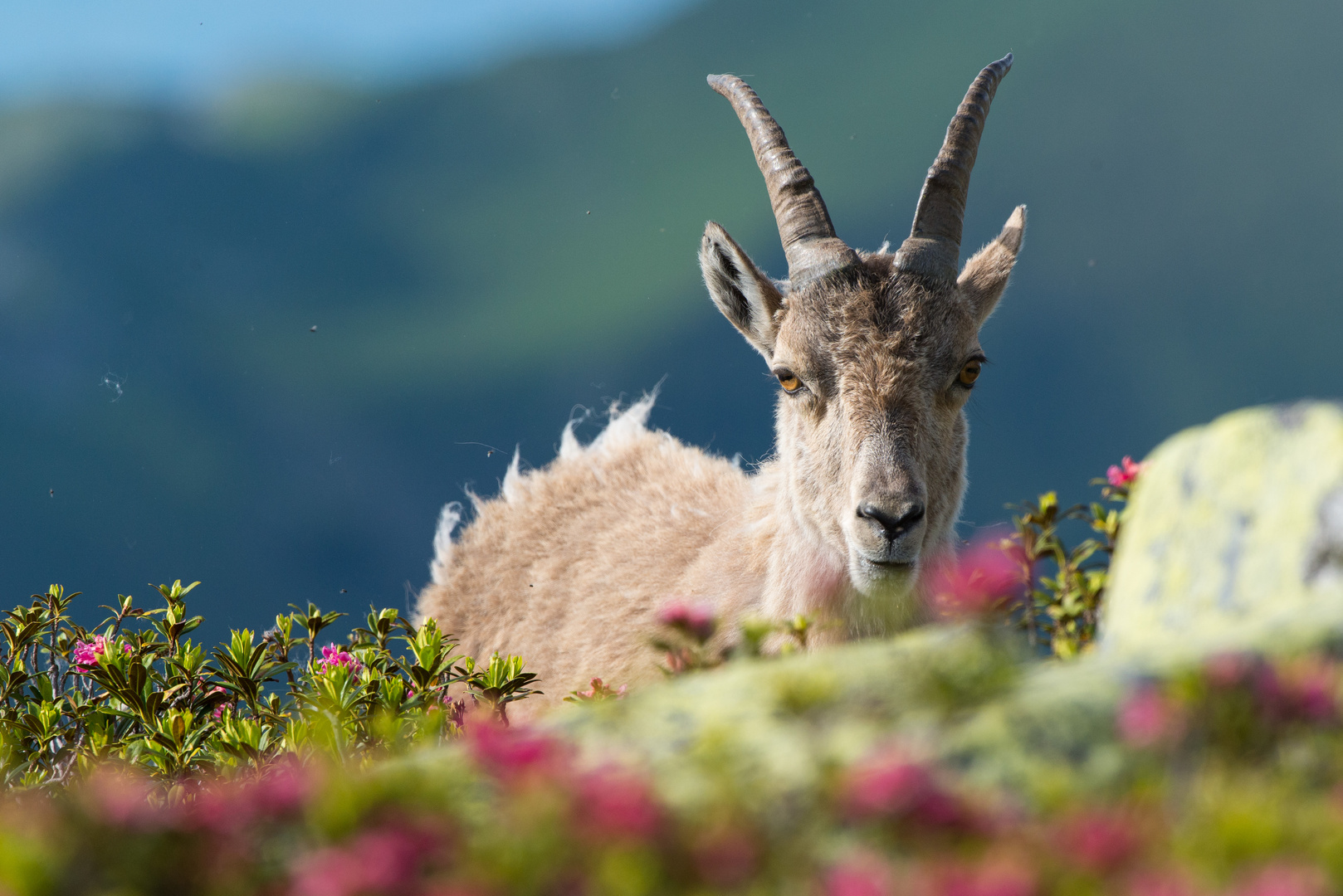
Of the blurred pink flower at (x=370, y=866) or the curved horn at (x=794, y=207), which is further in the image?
the curved horn at (x=794, y=207)

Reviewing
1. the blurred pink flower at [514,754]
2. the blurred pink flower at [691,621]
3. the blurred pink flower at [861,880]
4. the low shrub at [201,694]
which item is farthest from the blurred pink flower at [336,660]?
the blurred pink flower at [861,880]

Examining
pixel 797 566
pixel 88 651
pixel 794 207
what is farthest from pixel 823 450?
pixel 88 651

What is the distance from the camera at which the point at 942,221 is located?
5.56 m

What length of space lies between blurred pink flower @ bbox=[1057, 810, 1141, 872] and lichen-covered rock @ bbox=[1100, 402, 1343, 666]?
0.68 m

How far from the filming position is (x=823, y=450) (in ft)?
16.4

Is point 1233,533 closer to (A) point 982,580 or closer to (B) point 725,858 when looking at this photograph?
(A) point 982,580

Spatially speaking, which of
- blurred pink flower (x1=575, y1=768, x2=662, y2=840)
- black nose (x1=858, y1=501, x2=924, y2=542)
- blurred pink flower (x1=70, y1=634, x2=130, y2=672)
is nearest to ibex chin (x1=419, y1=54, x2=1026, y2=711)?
black nose (x1=858, y1=501, x2=924, y2=542)

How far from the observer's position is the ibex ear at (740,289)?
551 centimetres

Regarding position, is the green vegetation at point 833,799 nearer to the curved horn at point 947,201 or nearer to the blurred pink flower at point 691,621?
the blurred pink flower at point 691,621

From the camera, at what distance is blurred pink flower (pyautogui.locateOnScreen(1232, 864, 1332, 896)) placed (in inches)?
48.4

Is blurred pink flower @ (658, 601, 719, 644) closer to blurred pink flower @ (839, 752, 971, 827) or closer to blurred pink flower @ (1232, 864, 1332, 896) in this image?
blurred pink flower @ (839, 752, 971, 827)

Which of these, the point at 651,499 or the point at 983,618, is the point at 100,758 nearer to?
the point at 983,618

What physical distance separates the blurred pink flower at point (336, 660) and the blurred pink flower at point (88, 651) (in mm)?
837

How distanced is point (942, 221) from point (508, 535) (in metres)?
4.51
